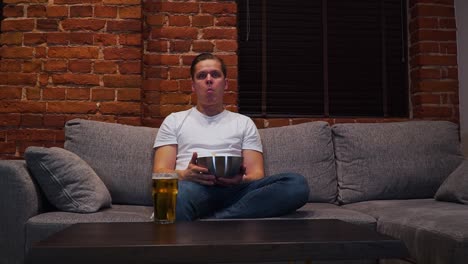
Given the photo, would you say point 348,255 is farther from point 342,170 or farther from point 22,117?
point 22,117

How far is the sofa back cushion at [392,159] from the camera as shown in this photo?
2.57 meters

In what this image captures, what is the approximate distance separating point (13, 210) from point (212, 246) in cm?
117

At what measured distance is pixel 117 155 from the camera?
2.45 m

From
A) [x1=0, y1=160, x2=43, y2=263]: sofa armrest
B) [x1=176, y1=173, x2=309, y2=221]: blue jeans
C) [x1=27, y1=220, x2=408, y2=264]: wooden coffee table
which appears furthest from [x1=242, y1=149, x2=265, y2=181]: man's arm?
[x1=27, y1=220, x2=408, y2=264]: wooden coffee table

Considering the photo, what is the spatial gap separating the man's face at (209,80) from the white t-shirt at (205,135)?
0.38 feet

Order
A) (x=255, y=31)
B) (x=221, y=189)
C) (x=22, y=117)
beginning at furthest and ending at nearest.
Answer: (x=255, y=31), (x=22, y=117), (x=221, y=189)

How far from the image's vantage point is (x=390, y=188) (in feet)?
8.42

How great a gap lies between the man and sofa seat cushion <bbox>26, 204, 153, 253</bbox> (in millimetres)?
210

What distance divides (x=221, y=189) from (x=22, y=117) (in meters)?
1.41

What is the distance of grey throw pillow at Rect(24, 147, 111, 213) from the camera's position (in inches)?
79.7

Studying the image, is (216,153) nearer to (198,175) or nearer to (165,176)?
(198,175)

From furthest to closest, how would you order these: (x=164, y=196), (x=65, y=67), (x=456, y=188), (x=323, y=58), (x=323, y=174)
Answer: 1. (x=323, y=58)
2. (x=65, y=67)
3. (x=323, y=174)
4. (x=456, y=188)
5. (x=164, y=196)

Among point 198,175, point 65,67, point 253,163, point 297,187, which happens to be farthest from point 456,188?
point 65,67

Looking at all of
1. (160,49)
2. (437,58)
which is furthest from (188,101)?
(437,58)
